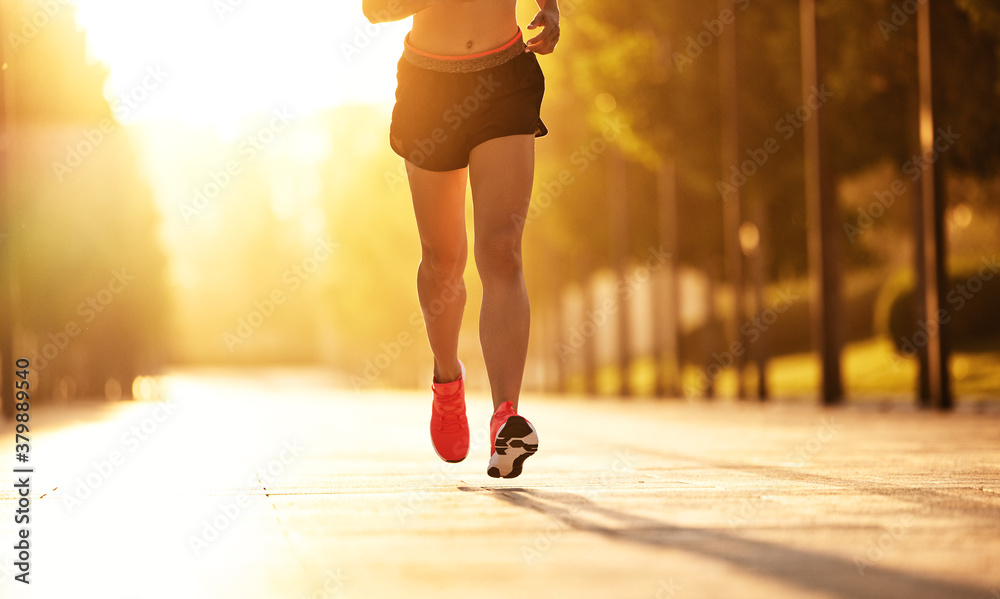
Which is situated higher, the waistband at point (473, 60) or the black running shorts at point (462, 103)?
the waistband at point (473, 60)

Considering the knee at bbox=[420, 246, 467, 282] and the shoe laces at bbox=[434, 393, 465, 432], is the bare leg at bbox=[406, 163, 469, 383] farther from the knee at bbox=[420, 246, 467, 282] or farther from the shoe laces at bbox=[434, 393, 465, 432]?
the shoe laces at bbox=[434, 393, 465, 432]

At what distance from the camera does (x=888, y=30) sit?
19.2 meters

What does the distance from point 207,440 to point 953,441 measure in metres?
4.89

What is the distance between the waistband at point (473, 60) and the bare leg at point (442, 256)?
1.25ft

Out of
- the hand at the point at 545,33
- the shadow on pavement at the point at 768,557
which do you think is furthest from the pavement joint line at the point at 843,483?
the hand at the point at 545,33

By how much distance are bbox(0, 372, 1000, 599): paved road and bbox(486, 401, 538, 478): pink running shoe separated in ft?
0.24

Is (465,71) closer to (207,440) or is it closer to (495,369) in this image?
(495,369)

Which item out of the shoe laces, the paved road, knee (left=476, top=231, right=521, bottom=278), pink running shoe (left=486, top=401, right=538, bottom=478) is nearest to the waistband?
knee (left=476, top=231, right=521, bottom=278)

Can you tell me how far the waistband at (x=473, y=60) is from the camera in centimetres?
563

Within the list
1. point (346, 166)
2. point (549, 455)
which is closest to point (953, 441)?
point (549, 455)

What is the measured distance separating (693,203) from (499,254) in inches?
995

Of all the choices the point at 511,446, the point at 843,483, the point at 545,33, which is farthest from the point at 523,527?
the point at 545,33

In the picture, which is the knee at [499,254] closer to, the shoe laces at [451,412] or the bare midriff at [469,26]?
the shoe laces at [451,412]

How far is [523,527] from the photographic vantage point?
12.6ft
